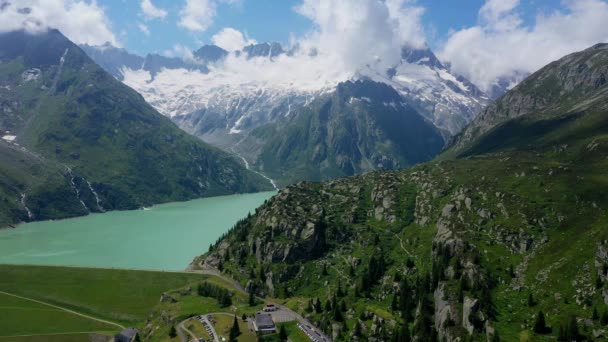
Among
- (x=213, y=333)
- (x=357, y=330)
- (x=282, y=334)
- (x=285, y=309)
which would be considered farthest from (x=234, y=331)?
(x=357, y=330)

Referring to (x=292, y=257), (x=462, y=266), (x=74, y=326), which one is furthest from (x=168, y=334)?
(x=462, y=266)

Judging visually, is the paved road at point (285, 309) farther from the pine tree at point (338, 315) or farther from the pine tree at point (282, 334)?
the pine tree at point (282, 334)

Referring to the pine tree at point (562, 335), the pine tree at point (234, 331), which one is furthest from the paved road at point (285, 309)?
the pine tree at point (562, 335)

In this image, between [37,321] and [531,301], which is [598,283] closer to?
[531,301]

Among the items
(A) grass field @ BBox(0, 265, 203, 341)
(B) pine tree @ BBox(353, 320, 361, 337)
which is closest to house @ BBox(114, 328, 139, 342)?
(A) grass field @ BBox(0, 265, 203, 341)

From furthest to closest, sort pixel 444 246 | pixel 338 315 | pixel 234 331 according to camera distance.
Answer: pixel 444 246
pixel 338 315
pixel 234 331

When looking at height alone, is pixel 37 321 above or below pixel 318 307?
below
